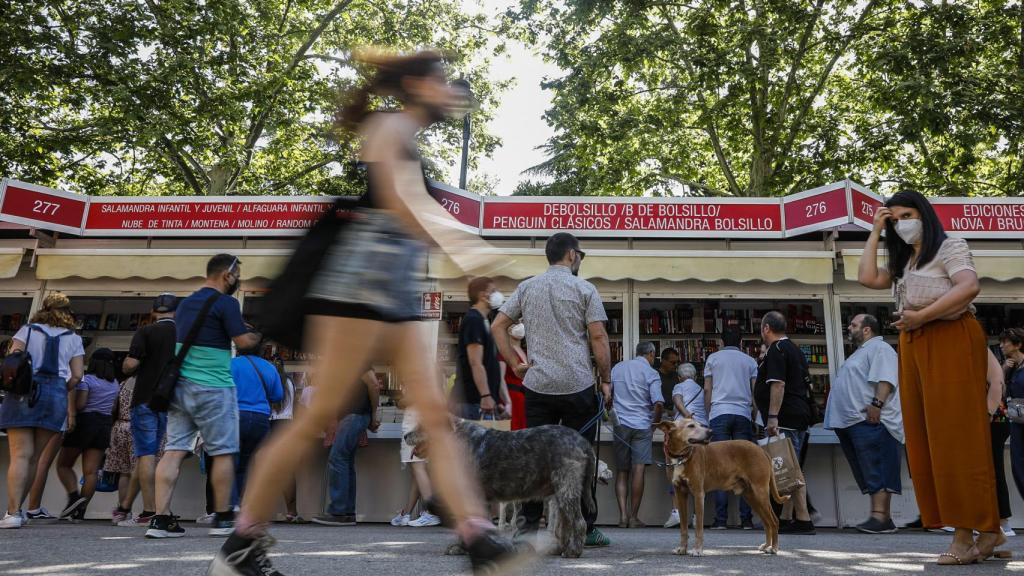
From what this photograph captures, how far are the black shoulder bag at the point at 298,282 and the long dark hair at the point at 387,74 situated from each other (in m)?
0.33

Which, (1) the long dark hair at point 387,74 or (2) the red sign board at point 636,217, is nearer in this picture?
(1) the long dark hair at point 387,74

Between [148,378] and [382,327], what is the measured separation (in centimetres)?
425

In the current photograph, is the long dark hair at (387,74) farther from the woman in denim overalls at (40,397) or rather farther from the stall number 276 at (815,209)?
the stall number 276 at (815,209)

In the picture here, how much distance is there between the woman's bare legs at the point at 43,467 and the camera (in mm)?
8455

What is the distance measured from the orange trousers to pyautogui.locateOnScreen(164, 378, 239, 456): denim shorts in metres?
4.44

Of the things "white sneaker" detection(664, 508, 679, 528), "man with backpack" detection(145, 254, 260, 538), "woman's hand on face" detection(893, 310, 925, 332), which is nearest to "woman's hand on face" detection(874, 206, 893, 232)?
"woman's hand on face" detection(893, 310, 925, 332)

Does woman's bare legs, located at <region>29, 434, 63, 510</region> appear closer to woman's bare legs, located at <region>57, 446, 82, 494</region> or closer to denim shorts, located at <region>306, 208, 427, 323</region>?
woman's bare legs, located at <region>57, 446, 82, 494</region>

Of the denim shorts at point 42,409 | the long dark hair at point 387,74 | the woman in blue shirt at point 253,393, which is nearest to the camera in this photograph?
the long dark hair at point 387,74

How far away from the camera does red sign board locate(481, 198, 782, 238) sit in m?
11.1

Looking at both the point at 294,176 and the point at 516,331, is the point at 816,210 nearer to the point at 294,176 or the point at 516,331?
the point at 516,331

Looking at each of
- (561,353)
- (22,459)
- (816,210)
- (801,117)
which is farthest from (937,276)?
(801,117)

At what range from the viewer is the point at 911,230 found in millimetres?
4906

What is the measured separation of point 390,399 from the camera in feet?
38.8

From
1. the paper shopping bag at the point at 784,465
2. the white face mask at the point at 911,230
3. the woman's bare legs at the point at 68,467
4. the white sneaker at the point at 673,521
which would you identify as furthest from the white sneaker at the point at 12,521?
the white face mask at the point at 911,230
